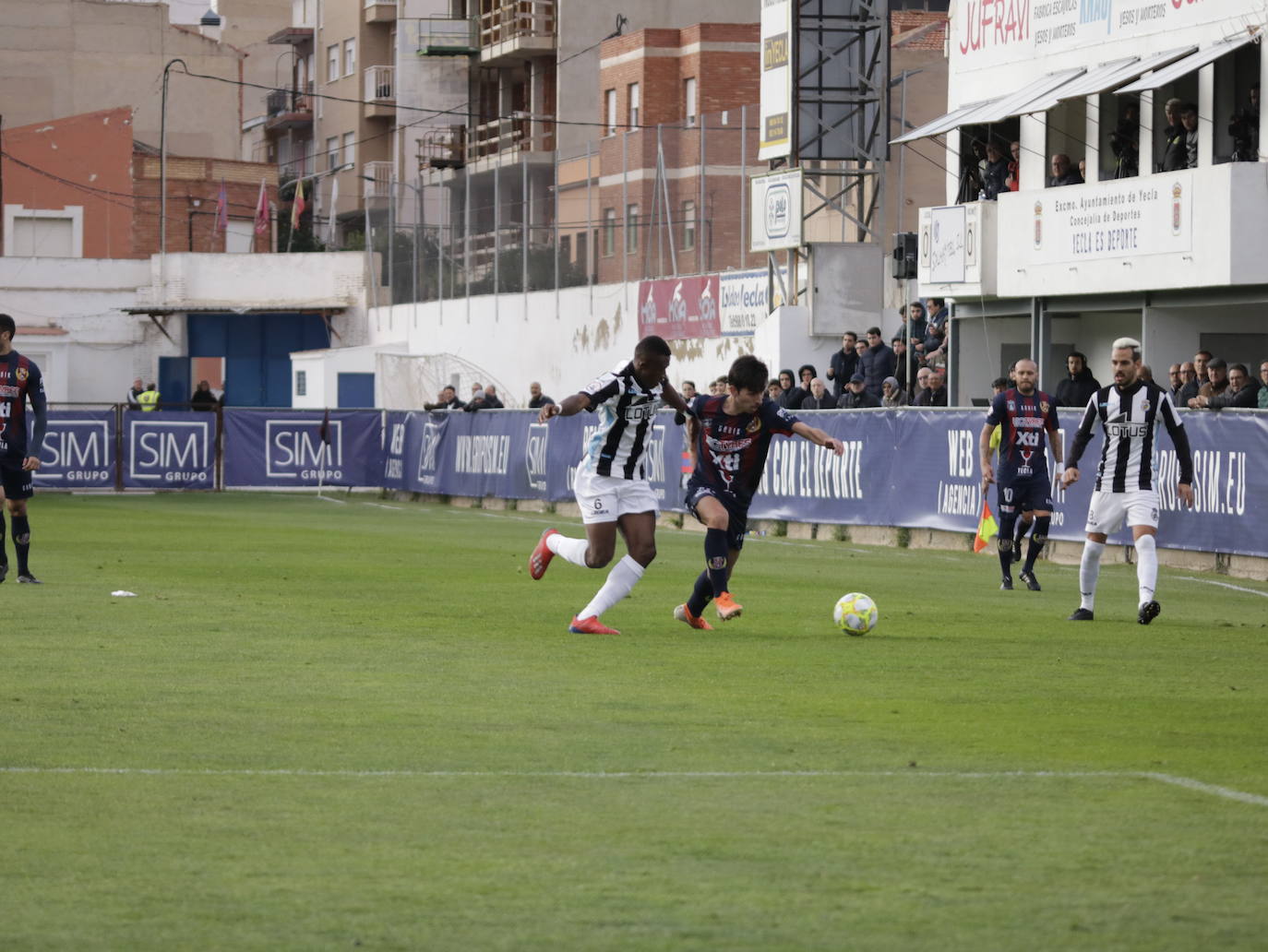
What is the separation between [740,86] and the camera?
63969mm

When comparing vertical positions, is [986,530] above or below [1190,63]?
below

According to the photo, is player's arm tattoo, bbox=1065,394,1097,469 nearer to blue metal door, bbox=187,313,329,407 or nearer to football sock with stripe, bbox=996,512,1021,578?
football sock with stripe, bbox=996,512,1021,578

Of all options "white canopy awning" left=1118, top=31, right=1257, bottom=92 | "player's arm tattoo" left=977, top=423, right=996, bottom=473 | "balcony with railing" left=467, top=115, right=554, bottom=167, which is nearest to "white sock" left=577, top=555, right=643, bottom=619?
"player's arm tattoo" left=977, top=423, right=996, bottom=473

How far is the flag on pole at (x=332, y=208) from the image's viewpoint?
6888 centimetres

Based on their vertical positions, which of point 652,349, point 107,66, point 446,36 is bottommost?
point 652,349

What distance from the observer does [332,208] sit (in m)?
68.7

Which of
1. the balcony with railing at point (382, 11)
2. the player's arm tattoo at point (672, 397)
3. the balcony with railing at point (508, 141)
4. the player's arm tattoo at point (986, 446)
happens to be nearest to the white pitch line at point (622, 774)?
the player's arm tattoo at point (672, 397)

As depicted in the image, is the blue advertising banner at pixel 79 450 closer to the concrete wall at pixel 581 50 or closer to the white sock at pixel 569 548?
the white sock at pixel 569 548

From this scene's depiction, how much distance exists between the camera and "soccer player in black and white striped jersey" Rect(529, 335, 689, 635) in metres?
13.9

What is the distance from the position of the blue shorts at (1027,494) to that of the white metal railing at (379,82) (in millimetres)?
66424

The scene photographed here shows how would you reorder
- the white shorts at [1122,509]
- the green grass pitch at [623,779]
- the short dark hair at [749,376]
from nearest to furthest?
1. the green grass pitch at [623,779]
2. the short dark hair at [749,376]
3. the white shorts at [1122,509]

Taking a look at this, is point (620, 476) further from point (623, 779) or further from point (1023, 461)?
point (1023, 461)

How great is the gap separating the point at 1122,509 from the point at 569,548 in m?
4.23

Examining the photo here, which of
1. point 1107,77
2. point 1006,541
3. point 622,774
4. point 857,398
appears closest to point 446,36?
point 1107,77
